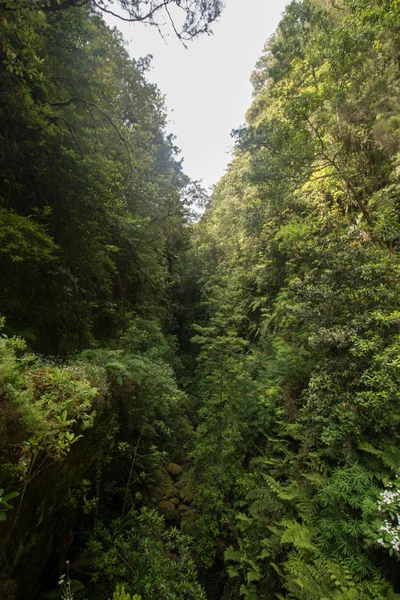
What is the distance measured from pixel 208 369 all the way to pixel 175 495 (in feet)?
11.7

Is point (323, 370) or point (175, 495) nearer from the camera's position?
point (323, 370)

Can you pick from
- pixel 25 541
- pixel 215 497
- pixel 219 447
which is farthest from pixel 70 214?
pixel 215 497

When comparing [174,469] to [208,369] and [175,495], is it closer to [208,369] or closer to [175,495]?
[175,495]

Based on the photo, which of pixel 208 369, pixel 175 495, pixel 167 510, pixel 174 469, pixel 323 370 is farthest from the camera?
pixel 208 369

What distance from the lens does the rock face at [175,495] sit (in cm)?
670

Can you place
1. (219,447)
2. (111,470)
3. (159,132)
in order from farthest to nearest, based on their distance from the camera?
(159,132) < (219,447) < (111,470)

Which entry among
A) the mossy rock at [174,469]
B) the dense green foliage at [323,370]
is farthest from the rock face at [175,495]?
the dense green foliage at [323,370]

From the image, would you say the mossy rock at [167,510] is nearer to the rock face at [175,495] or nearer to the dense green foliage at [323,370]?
the rock face at [175,495]

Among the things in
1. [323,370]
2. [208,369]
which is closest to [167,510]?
[208,369]

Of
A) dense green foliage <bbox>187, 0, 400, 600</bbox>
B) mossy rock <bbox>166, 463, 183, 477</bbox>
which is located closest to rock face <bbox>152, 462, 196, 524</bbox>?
mossy rock <bbox>166, 463, 183, 477</bbox>

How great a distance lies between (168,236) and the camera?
13.8 metres

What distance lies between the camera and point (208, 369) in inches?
337

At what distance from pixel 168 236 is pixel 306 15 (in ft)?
30.4

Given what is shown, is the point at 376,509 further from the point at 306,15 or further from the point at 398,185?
the point at 306,15
